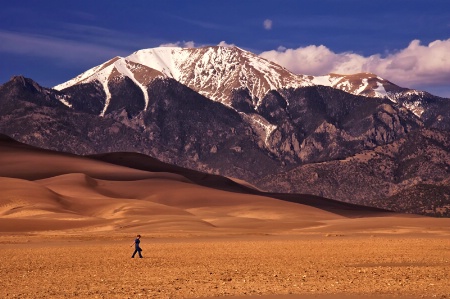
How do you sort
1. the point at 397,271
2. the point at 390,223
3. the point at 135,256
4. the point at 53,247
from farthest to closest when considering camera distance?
the point at 390,223
the point at 53,247
the point at 135,256
the point at 397,271

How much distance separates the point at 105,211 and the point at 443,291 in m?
128

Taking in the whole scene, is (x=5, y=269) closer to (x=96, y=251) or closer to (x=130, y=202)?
(x=96, y=251)

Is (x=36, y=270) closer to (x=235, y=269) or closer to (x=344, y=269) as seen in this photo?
(x=235, y=269)

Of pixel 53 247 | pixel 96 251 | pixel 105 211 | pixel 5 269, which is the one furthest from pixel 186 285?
pixel 105 211

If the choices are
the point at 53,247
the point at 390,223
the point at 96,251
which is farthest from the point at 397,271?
the point at 390,223

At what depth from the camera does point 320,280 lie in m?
41.7

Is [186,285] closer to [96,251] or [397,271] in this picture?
[397,271]

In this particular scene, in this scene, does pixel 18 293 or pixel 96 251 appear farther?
pixel 96 251

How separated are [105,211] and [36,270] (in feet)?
362

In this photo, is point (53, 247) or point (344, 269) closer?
point (344, 269)

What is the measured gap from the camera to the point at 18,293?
37.5 metres

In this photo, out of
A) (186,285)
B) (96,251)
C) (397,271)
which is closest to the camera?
(186,285)

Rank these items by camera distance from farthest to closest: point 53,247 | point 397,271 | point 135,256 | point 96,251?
1. point 53,247
2. point 96,251
3. point 135,256
4. point 397,271

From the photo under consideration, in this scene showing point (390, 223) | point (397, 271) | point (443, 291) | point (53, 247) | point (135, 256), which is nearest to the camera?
point (443, 291)
